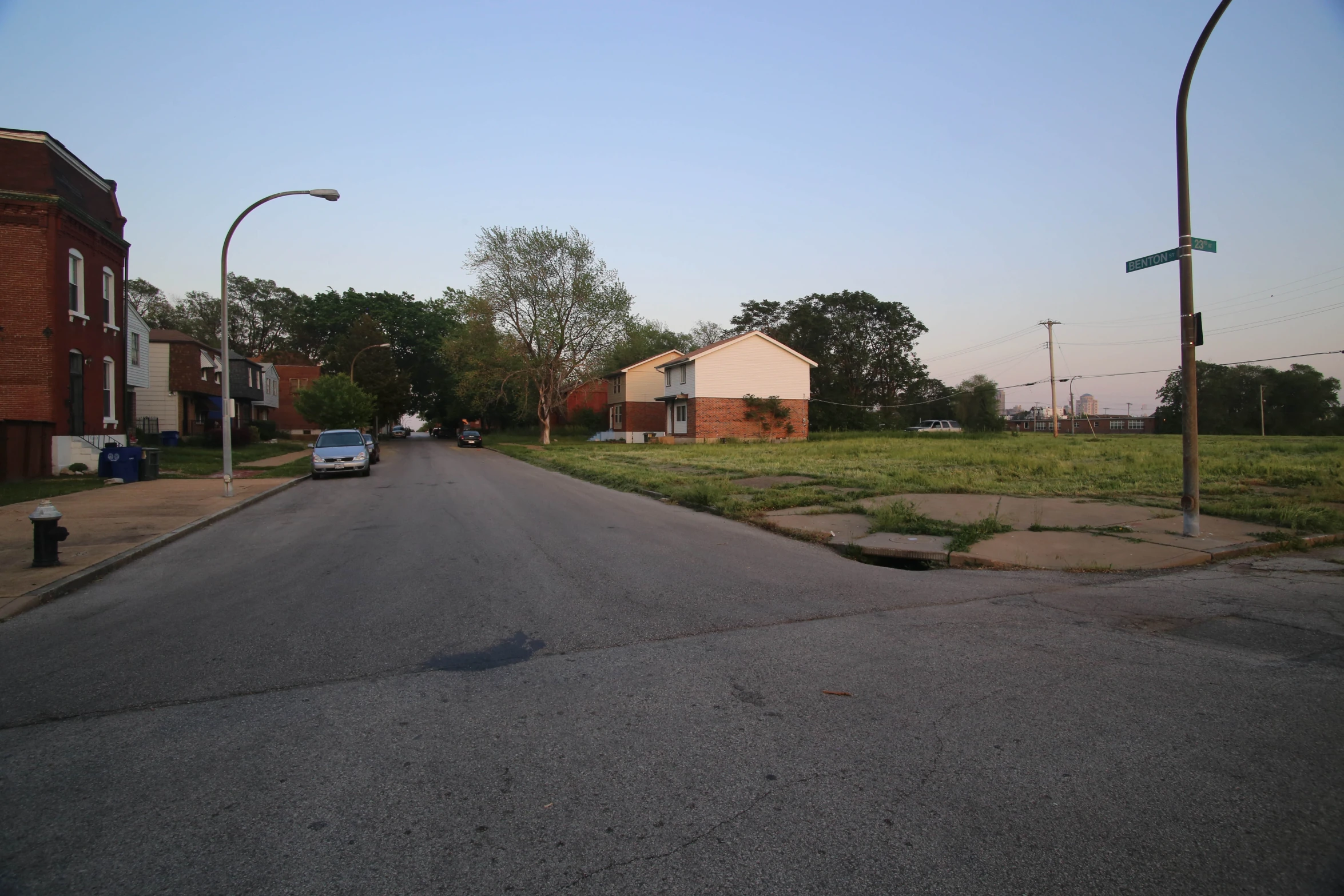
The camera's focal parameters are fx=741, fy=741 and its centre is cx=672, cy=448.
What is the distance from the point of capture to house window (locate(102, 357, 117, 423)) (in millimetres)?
25203

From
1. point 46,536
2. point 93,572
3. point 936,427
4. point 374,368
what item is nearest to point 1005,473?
point 93,572

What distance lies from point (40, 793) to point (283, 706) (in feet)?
3.92

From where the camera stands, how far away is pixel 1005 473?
19.8m

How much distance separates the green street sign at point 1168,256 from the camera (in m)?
10.2

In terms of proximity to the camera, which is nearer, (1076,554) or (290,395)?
(1076,554)

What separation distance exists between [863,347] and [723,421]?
1172 inches

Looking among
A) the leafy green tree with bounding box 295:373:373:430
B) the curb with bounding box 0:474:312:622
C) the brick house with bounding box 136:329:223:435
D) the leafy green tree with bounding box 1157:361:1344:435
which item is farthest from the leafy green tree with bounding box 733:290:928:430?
the curb with bounding box 0:474:312:622

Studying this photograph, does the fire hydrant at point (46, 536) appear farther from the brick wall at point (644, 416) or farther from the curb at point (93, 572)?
the brick wall at point (644, 416)

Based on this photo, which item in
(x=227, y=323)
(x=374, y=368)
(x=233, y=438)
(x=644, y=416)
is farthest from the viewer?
(x=374, y=368)

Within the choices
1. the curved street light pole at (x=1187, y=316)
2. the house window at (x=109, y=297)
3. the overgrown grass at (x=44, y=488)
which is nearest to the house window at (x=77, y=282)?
the house window at (x=109, y=297)

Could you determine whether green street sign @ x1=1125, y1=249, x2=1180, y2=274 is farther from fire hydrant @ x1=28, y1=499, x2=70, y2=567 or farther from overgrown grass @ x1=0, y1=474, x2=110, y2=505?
overgrown grass @ x1=0, y1=474, x2=110, y2=505

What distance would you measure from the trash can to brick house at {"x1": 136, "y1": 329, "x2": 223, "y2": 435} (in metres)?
19.5

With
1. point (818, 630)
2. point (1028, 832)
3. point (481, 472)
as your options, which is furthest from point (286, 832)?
point (481, 472)

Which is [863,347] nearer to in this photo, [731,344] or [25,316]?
[731,344]
